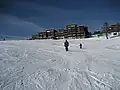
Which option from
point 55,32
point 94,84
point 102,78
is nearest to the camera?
point 94,84

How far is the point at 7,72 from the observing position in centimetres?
954

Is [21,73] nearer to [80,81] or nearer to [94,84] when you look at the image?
[80,81]

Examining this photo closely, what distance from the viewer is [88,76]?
9023 millimetres

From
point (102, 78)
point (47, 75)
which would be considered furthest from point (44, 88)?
point (102, 78)

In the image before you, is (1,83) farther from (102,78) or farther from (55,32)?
(55,32)

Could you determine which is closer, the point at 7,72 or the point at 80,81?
the point at 80,81

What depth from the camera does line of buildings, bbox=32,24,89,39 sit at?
117825 mm

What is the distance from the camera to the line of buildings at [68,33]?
118 metres

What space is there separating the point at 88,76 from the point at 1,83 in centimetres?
474

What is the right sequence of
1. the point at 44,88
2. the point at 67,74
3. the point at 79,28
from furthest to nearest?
1. the point at 79,28
2. the point at 67,74
3. the point at 44,88

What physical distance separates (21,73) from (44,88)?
8.78ft

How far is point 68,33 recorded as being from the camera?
12331 cm

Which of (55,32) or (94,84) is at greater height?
(55,32)

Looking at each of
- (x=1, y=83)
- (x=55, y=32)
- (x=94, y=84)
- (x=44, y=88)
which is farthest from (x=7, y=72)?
(x=55, y=32)
